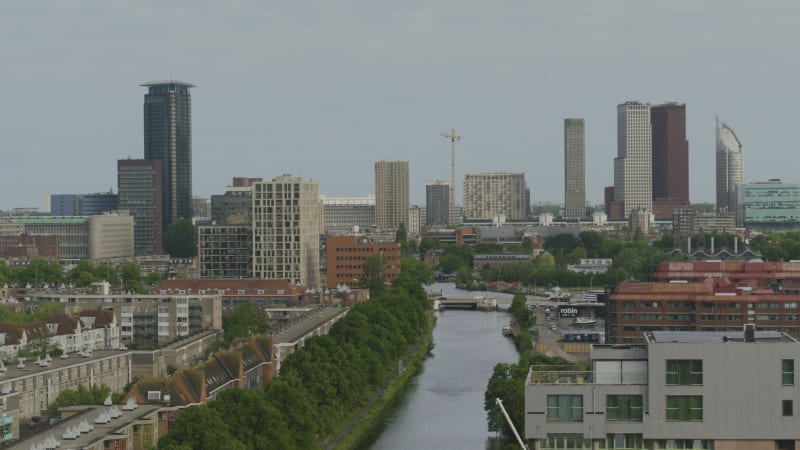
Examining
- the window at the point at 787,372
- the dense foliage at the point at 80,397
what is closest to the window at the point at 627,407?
the window at the point at 787,372

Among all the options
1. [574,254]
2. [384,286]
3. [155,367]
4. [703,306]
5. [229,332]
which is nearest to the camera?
[155,367]

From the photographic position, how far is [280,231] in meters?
109

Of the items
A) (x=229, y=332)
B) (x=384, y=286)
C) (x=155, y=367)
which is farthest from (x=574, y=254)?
(x=155, y=367)

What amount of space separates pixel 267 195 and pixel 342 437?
63937 mm

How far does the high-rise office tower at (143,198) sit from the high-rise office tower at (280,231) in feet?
234

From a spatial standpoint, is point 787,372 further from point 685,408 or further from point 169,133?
point 169,133

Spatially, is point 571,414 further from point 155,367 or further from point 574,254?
point 574,254

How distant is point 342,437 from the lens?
47438 millimetres

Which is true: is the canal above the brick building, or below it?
below

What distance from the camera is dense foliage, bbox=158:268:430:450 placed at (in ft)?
111

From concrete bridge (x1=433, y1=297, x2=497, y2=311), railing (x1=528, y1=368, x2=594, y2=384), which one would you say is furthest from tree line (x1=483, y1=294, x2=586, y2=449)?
concrete bridge (x1=433, y1=297, x2=497, y2=311)

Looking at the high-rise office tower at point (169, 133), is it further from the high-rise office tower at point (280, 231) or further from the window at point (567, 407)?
the window at point (567, 407)

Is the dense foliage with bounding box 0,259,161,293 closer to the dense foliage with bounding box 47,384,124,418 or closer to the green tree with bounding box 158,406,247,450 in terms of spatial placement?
the dense foliage with bounding box 47,384,124,418

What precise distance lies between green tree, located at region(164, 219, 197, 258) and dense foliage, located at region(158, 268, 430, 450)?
89.6 m
